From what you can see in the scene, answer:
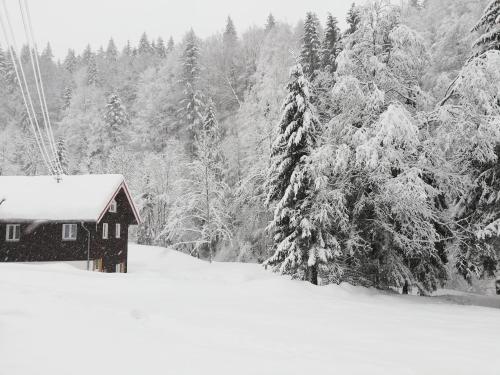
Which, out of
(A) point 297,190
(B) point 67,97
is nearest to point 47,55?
(B) point 67,97

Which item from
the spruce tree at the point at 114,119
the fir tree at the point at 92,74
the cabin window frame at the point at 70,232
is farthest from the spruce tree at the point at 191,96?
the fir tree at the point at 92,74

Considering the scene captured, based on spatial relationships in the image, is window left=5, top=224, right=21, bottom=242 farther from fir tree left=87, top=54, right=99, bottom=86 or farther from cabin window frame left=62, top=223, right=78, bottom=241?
fir tree left=87, top=54, right=99, bottom=86

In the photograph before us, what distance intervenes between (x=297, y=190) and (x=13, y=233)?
19397 mm

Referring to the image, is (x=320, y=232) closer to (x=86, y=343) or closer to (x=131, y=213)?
(x=86, y=343)

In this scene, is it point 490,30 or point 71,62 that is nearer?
point 490,30

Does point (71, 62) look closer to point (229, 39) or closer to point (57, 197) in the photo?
point (229, 39)

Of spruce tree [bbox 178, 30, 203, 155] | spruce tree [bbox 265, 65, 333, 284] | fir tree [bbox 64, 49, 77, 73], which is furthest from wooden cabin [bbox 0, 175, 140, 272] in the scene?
fir tree [bbox 64, 49, 77, 73]

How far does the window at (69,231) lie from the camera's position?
27.6 meters

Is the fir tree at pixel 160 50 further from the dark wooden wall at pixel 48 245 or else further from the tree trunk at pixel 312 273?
the tree trunk at pixel 312 273

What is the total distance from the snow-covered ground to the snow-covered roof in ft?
45.1

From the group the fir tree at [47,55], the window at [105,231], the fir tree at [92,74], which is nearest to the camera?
the window at [105,231]

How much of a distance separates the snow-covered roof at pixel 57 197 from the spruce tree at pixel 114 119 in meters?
41.4

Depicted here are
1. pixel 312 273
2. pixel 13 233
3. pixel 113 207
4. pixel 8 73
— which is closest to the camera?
pixel 312 273

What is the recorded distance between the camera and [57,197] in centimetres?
2788
